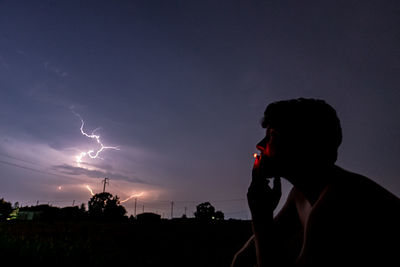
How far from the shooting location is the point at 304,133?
1.47 m

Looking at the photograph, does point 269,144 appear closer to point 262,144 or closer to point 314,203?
point 262,144

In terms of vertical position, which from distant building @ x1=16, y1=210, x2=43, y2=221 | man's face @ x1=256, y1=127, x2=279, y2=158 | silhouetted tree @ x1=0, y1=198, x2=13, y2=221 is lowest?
man's face @ x1=256, y1=127, x2=279, y2=158

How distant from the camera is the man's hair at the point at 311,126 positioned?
145 centimetres

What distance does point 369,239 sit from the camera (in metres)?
1.04

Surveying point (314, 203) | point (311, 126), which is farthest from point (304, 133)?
point (314, 203)

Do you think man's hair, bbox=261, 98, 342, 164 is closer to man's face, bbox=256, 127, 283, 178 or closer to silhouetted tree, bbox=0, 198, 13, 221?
man's face, bbox=256, 127, 283, 178

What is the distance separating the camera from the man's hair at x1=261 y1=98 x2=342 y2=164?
4.75 feet

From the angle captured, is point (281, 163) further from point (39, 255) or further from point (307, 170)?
point (39, 255)

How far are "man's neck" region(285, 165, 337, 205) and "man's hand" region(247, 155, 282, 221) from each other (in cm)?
18

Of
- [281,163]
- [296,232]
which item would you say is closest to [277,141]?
[281,163]

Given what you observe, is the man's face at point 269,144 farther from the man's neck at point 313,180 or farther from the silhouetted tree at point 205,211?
the silhouetted tree at point 205,211

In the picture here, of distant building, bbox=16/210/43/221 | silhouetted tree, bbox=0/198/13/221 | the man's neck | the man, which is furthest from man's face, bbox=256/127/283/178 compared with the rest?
silhouetted tree, bbox=0/198/13/221

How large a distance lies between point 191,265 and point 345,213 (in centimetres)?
596

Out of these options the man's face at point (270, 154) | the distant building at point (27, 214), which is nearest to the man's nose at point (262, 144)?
the man's face at point (270, 154)
